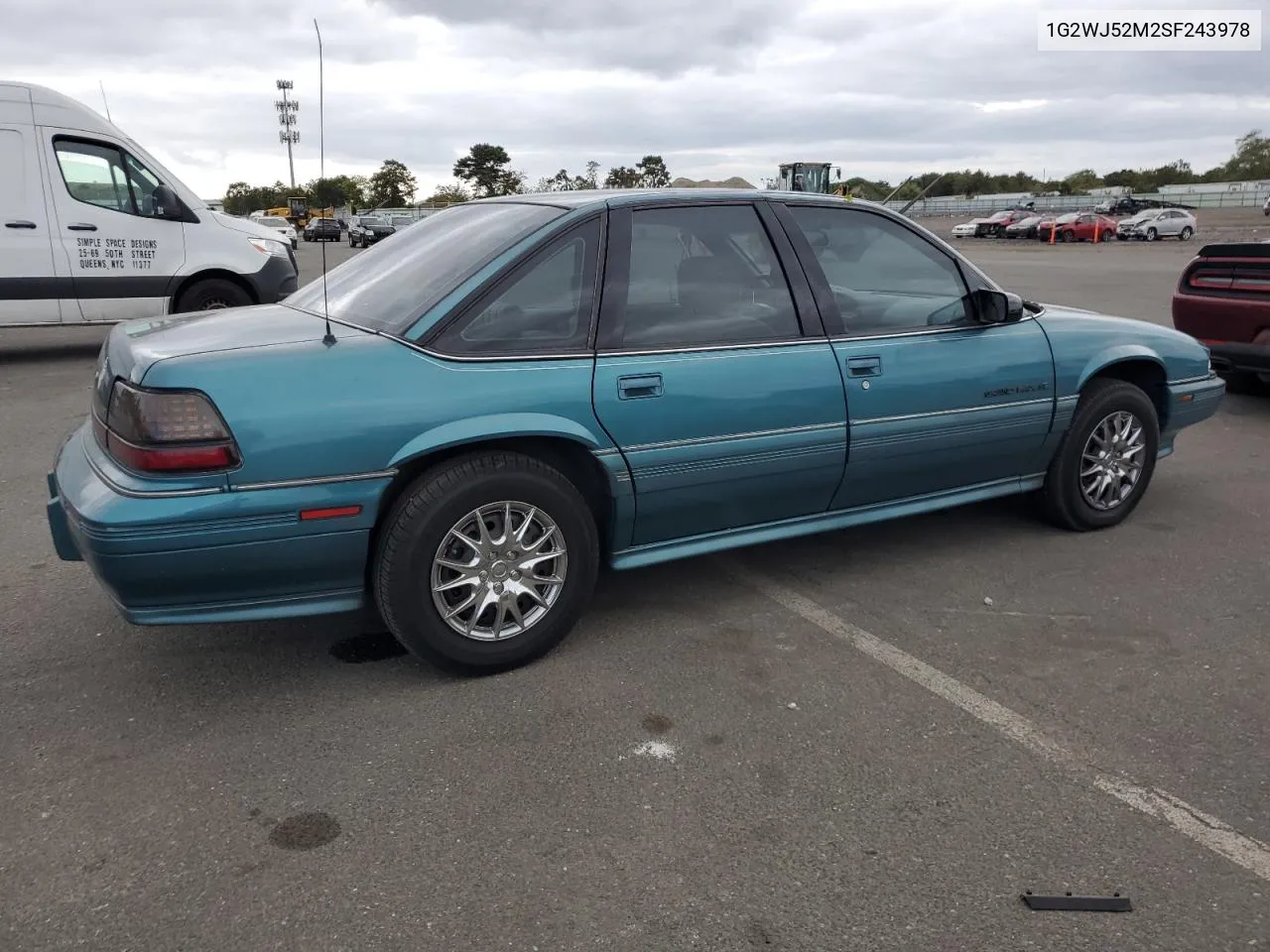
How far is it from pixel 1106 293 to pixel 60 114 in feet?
45.1

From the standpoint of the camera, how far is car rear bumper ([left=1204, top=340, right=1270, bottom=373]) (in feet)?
23.0

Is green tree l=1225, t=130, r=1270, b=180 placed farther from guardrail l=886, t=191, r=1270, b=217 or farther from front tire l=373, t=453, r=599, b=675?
front tire l=373, t=453, r=599, b=675

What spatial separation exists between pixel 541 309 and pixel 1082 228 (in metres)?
41.1

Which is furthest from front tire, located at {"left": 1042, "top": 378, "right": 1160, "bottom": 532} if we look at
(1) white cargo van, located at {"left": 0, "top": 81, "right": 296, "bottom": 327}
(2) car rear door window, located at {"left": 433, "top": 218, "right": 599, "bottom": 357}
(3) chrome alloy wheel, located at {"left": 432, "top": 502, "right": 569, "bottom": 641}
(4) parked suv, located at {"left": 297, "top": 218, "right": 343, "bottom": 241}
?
(1) white cargo van, located at {"left": 0, "top": 81, "right": 296, "bottom": 327}

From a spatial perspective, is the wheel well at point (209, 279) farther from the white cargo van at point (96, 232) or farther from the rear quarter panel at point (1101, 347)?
the rear quarter panel at point (1101, 347)

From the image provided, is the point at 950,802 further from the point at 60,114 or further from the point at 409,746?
the point at 60,114

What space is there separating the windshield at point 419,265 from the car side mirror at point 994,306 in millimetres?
1857

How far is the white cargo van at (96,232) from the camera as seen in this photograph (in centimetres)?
870

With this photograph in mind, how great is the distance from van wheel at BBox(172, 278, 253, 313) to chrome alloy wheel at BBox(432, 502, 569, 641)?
23.5 ft

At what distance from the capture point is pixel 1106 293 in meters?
15.3

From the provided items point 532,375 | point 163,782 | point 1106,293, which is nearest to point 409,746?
point 163,782

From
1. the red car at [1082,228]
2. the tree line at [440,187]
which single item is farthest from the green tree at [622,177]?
the red car at [1082,228]

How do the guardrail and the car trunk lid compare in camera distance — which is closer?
the car trunk lid

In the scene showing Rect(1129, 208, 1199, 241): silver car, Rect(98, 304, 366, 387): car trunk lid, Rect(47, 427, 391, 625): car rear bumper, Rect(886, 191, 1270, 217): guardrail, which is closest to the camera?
Rect(47, 427, 391, 625): car rear bumper
